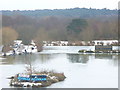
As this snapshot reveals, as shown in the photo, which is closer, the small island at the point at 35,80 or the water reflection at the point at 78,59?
the small island at the point at 35,80

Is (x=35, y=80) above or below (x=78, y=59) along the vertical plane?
below

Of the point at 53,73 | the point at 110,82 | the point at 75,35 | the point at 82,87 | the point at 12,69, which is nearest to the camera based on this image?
the point at 82,87

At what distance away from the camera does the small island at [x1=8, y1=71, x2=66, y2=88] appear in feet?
17.5

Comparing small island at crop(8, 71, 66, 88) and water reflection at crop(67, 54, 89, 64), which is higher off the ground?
water reflection at crop(67, 54, 89, 64)

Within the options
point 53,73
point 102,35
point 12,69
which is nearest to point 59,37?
point 102,35

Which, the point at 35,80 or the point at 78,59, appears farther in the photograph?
the point at 78,59

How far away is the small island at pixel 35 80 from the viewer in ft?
17.5

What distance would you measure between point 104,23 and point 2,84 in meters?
8.99

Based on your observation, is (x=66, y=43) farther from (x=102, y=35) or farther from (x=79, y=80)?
(x=79, y=80)

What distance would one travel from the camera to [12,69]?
23.0 ft

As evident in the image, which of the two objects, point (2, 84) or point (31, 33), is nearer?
point (2, 84)

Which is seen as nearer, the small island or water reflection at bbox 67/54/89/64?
the small island

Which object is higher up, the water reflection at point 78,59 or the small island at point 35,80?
the water reflection at point 78,59

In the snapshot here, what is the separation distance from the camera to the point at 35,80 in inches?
216
